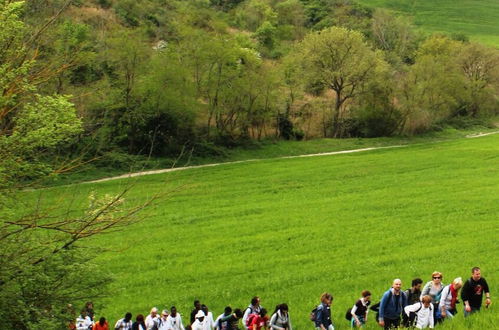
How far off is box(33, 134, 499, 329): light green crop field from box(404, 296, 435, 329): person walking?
0.92 metres

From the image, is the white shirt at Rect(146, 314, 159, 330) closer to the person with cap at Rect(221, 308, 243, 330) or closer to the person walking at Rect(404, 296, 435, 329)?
the person with cap at Rect(221, 308, 243, 330)

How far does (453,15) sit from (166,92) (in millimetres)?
121925

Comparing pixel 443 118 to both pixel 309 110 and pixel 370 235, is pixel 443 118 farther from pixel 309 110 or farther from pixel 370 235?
pixel 370 235

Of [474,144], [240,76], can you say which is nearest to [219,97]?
[240,76]

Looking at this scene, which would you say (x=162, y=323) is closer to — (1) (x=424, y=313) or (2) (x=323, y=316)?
(2) (x=323, y=316)

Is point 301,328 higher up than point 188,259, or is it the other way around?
point 301,328

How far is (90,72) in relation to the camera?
170 ft

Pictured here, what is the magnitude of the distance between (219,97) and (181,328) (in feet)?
128

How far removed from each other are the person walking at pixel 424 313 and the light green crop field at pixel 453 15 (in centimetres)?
12614

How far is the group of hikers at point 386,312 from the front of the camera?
41.7 ft

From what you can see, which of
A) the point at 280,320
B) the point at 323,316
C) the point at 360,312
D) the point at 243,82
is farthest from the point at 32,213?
the point at 243,82

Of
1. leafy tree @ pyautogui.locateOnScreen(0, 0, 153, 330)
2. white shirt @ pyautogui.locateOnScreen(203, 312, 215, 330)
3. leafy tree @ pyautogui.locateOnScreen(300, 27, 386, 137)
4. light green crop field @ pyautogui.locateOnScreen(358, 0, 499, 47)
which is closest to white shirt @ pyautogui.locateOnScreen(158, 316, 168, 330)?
white shirt @ pyautogui.locateOnScreen(203, 312, 215, 330)

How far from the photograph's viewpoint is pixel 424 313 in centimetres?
1225

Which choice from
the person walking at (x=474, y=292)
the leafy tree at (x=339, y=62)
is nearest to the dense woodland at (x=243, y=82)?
the leafy tree at (x=339, y=62)
